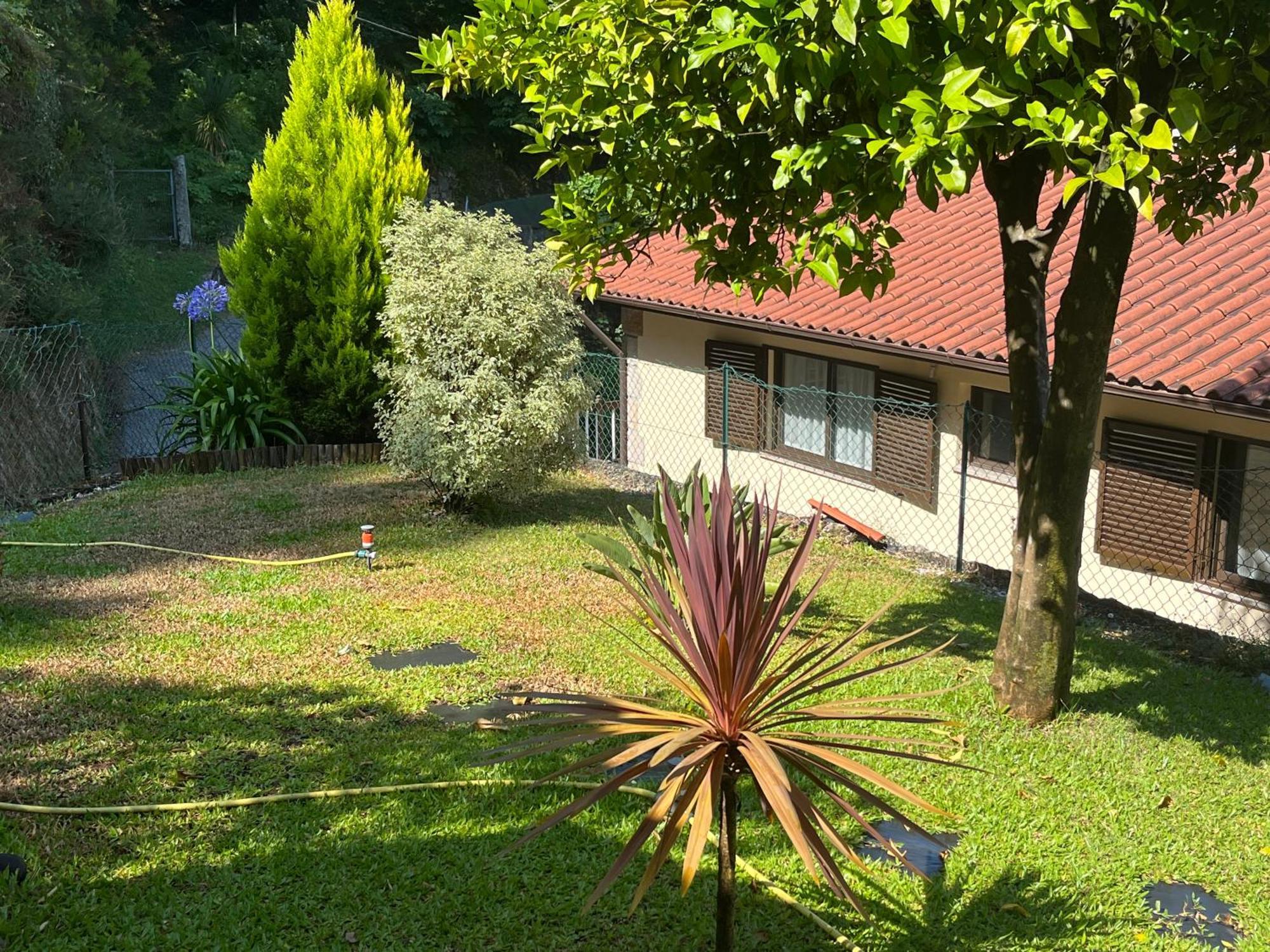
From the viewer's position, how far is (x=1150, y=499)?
9953 millimetres

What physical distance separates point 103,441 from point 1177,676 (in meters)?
12.9

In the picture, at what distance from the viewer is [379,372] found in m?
12.7

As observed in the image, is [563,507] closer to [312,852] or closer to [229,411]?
[229,411]

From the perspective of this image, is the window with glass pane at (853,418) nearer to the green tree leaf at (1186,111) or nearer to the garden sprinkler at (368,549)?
the garden sprinkler at (368,549)

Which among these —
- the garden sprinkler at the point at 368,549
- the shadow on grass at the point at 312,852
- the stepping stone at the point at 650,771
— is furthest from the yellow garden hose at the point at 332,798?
the garden sprinkler at the point at 368,549

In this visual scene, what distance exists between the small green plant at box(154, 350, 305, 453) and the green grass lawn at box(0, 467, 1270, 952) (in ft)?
15.4

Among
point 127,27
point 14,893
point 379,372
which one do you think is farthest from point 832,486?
point 127,27

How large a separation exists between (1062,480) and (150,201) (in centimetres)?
2678

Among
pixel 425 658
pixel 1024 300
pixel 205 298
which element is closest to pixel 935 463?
pixel 1024 300

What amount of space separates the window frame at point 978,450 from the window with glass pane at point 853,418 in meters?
1.38

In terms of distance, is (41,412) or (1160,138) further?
(41,412)

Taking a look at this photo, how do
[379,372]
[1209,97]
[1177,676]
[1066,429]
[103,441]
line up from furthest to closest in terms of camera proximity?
[103,441], [379,372], [1177,676], [1066,429], [1209,97]

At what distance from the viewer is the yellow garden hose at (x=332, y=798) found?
4.94m

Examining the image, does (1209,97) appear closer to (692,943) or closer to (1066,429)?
(1066,429)
